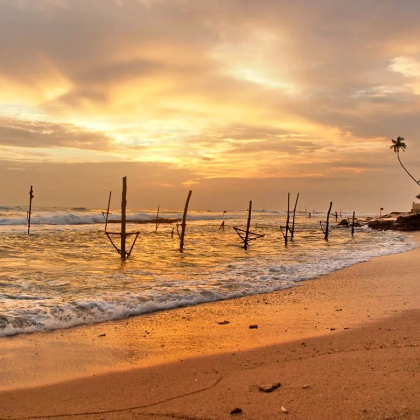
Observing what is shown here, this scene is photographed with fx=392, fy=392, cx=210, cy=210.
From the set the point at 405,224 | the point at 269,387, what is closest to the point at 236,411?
the point at 269,387

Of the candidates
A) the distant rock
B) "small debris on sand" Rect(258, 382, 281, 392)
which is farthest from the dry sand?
the distant rock

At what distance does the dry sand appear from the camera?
3627mm

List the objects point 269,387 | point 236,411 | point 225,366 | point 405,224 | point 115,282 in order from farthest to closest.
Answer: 1. point 405,224
2. point 115,282
3. point 225,366
4. point 269,387
5. point 236,411

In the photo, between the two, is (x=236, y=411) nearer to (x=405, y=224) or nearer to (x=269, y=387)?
(x=269, y=387)

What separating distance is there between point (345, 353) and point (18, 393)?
387 centimetres

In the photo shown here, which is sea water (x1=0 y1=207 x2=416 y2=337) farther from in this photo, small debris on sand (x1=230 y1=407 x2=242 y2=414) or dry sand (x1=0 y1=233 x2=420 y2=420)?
small debris on sand (x1=230 y1=407 x2=242 y2=414)

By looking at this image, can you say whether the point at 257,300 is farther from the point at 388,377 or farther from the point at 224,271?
the point at 388,377

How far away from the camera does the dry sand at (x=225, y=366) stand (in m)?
3.63

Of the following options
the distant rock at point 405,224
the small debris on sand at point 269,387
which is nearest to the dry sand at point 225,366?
the small debris on sand at point 269,387

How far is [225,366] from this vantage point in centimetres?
484

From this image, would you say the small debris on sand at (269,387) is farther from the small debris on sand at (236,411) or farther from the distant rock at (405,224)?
the distant rock at (405,224)

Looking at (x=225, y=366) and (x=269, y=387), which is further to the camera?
(x=225, y=366)

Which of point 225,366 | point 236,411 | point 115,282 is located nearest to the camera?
point 236,411

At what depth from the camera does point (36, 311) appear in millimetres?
7445
